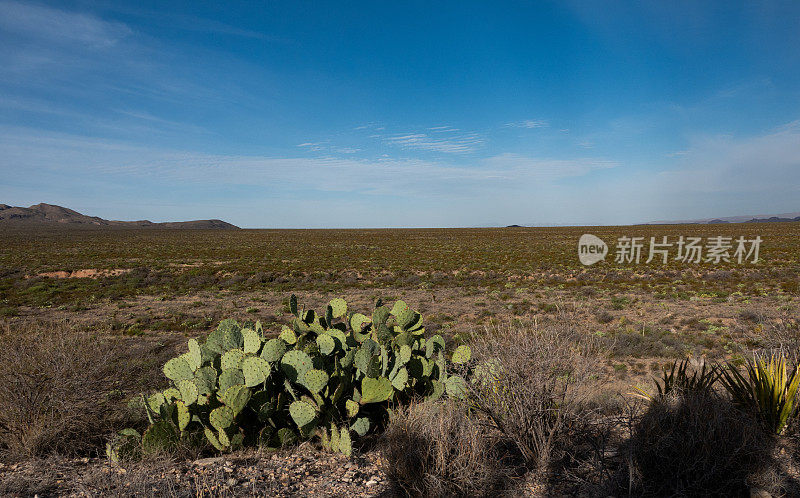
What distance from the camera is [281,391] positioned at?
4164 millimetres

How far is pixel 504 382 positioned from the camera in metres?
3.49

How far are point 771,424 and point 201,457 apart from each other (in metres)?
5.19

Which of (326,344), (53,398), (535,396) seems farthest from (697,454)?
(53,398)

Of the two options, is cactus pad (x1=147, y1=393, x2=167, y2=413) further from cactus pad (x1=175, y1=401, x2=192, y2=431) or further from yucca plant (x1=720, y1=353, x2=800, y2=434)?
yucca plant (x1=720, y1=353, x2=800, y2=434)

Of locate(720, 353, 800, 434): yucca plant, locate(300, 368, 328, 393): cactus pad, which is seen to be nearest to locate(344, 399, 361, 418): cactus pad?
locate(300, 368, 328, 393): cactus pad

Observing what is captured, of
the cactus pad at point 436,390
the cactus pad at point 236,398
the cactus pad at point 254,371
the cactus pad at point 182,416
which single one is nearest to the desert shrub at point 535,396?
the cactus pad at point 436,390

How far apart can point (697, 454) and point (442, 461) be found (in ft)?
6.06

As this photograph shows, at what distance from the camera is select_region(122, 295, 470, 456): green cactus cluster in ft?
12.2

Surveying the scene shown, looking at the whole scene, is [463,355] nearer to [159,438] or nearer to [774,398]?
[774,398]

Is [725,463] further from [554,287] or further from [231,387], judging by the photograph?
[554,287]

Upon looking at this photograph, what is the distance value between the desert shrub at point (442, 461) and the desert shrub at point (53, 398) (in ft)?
10.4

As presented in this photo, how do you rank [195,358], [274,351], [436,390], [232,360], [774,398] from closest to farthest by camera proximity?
1. [774,398]
2. [232,360]
3. [274,351]
4. [195,358]
5. [436,390]

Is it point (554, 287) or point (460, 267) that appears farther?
point (460, 267)

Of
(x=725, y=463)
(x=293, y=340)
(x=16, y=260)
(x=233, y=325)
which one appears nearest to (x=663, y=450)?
(x=725, y=463)
